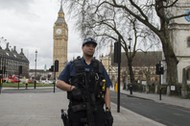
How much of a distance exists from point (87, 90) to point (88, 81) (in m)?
0.12

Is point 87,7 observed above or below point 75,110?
above

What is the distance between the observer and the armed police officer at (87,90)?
415 centimetres

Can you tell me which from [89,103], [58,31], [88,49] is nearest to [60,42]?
[58,31]

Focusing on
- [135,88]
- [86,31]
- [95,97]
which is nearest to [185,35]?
[135,88]

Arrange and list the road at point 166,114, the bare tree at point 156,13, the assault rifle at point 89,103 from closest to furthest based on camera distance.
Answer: the assault rifle at point 89,103 < the road at point 166,114 < the bare tree at point 156,13

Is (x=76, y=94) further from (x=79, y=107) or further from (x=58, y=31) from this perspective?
(x=58, y=31)

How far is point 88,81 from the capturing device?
4.21 m

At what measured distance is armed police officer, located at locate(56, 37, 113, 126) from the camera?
13.6ft

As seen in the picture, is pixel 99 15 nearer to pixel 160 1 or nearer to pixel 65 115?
pixel 160 1

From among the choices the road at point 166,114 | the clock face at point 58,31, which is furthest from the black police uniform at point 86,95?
the clock face at point 58,31

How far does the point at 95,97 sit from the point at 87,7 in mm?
29199

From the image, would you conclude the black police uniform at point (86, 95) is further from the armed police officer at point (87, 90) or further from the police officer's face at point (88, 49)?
the police officer's face at point (88, 49)

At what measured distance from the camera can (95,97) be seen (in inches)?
168

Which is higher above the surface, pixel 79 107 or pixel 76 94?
pixel 76 94
